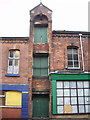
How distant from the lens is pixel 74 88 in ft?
46.1

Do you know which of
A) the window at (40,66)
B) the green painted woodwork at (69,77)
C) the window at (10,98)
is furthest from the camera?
the window at (40,66)

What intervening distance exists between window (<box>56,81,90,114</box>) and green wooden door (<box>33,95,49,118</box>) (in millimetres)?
1548

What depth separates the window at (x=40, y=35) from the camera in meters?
16.6

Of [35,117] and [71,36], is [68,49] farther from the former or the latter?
[35,117]

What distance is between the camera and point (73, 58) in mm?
16141

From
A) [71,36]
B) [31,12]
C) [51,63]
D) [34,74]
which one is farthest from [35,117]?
[31,12]

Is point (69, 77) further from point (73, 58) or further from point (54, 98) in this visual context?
point (73, 58)

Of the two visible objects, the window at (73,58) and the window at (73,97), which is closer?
the window at (73,97)

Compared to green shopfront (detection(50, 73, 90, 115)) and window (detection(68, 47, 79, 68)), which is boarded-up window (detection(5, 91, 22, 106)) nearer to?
green shopfront (detection(50, 73, 90, 115))

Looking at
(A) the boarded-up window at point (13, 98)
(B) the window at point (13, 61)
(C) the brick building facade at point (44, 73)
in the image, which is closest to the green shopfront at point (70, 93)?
(C) the brick building facade at point (44, 73)

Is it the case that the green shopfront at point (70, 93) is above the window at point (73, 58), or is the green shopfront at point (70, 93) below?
below

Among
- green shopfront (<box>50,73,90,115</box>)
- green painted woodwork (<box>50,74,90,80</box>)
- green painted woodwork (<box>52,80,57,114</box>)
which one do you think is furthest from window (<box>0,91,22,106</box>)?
green painted woodwork (<box>50,74,90,80</box>)

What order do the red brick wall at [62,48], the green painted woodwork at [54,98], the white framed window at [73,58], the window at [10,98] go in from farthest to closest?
the white framed window at [73,58], the red brick wall at [62,48], the window at [10,98], the green painted woodwork at [54,98]

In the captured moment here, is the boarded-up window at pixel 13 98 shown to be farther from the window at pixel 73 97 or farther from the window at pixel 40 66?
the window at pixel 73 97
